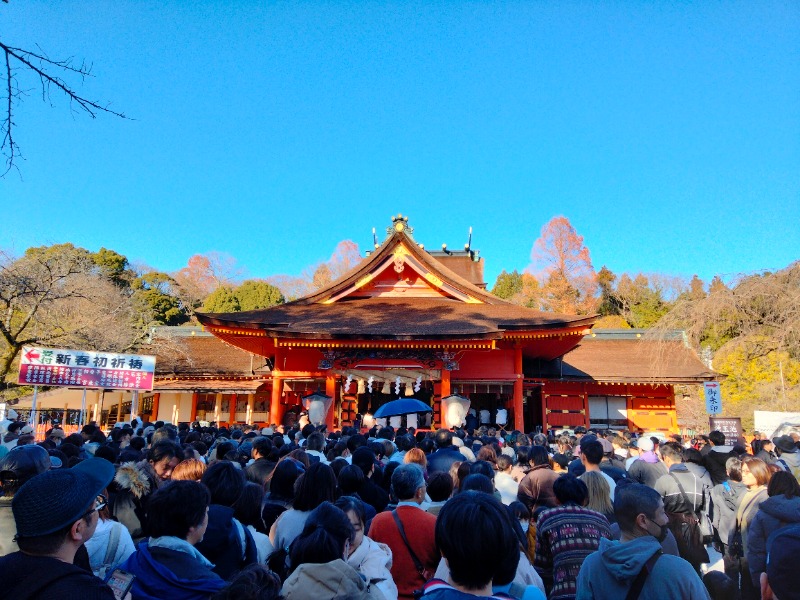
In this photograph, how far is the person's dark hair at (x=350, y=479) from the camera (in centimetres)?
418

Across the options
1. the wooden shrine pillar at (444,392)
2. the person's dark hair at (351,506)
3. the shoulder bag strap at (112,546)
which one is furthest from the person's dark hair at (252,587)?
the wooden shrine pillar at (444,392)

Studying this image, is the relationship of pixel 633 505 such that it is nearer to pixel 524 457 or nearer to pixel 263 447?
pixel 524 457

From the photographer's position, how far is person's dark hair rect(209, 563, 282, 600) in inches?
70.6

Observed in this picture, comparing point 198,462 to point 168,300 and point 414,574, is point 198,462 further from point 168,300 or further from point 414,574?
point 168,300

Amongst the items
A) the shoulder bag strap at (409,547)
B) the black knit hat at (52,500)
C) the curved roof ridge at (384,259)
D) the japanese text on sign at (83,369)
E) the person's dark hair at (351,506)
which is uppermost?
the curved roof ridge at (384,259)

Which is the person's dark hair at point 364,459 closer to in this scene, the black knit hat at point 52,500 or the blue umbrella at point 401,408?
the black knit hat at point 52,500

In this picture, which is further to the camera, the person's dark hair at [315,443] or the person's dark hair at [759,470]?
the person's dark hair at [315,443]

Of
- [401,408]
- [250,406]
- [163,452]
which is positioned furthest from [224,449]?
[250,406]

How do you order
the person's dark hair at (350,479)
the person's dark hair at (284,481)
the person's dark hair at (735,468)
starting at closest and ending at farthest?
the person's dark hair at (284,481)
the person's dark hair at (350,479)
the person's dark hair at (735,468)

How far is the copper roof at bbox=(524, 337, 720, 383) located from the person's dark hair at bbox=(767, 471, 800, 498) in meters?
16.2

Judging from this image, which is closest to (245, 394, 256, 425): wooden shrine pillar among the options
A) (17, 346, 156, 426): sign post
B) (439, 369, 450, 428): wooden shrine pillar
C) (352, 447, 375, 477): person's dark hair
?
(17, 346, 156, 426): sign post

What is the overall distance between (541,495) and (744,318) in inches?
291

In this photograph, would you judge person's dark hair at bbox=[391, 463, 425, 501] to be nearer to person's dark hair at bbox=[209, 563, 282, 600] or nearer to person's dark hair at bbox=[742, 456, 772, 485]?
person's dark hair at bbox=[209, 563, 282, 600]

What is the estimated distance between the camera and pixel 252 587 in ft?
5.91
